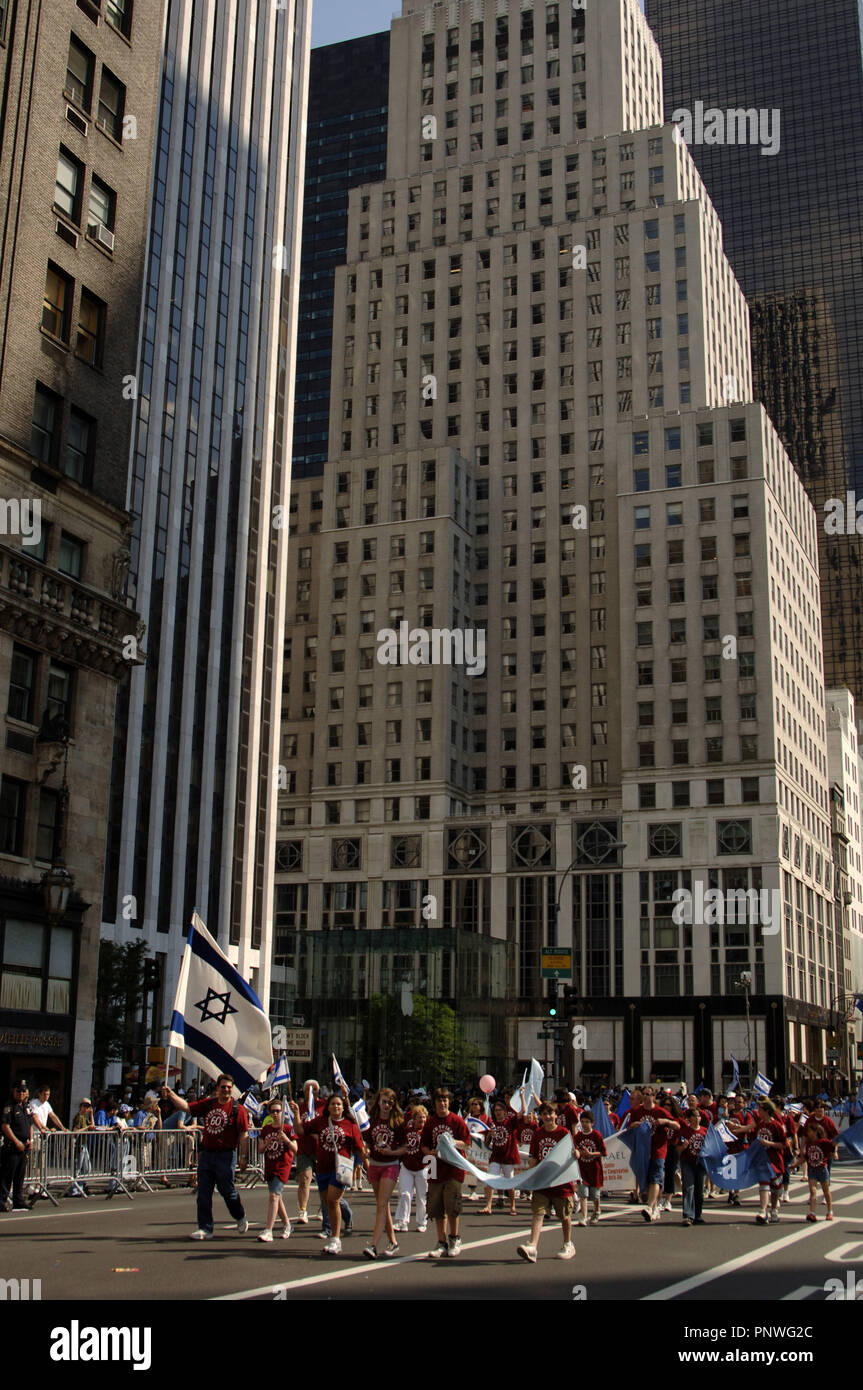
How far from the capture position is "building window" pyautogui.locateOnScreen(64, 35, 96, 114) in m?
36.6

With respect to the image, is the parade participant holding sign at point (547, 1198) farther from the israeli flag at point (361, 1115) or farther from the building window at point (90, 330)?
the building window at point (90, 330)

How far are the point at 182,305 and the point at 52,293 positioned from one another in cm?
4592

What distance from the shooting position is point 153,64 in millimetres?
40750

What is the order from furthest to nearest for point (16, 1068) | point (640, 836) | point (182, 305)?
point (640, 836) < point (182, 305) < point (16, 1068)

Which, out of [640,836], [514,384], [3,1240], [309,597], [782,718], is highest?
[514,384]

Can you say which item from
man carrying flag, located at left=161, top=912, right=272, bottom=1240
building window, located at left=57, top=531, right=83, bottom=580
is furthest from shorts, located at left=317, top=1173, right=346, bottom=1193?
building window, located at left=57, top=531, right=83, bottom=580

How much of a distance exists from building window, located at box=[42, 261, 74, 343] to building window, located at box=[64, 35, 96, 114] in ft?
15.7

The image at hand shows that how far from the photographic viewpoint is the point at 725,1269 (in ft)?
54.4

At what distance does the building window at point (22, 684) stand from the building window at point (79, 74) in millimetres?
14686

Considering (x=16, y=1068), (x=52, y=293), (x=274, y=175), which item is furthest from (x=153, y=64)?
(x=274, y=175)

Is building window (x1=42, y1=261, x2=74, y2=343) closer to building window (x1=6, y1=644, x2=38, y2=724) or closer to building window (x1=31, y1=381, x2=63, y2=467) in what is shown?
building window (x1=31, y1=381, x2=63, y2=467)

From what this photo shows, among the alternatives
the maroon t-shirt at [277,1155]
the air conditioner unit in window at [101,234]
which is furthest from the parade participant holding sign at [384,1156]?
the air conditioner unit in window at [101,234]

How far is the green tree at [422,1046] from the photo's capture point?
243 ft

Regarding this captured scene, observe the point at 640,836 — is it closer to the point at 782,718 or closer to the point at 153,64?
the point at 782,718
